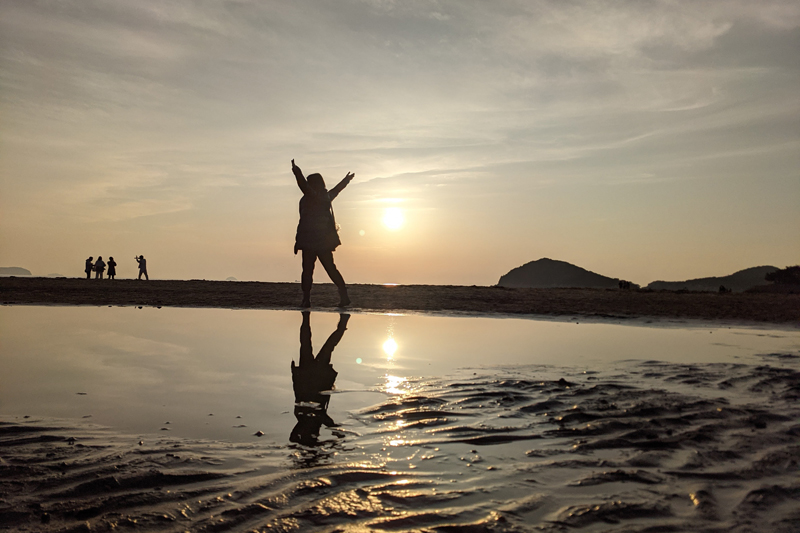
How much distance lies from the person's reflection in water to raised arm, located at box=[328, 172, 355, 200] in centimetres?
671

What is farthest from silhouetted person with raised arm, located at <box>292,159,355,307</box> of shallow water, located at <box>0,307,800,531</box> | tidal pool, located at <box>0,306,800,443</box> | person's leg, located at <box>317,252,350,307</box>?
shallow water, located at <box>0,307,800,531</box>

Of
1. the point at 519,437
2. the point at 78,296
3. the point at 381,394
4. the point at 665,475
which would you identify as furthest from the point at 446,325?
the point at 78,296

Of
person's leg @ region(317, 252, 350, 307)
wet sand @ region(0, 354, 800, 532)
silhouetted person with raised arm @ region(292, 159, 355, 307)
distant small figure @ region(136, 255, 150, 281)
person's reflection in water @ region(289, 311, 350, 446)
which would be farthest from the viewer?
distant small figure @ region(136, 255, 150, 281)

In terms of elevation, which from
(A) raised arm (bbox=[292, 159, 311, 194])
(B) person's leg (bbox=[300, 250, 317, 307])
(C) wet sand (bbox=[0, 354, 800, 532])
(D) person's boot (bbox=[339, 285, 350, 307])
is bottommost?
(C) wet sand (bbox=[0, 354, 800, 532])

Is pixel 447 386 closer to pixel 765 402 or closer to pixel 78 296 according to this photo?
pixel 765 402

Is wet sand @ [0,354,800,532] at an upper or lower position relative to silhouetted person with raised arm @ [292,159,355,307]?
lower

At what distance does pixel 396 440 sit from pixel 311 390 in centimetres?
153

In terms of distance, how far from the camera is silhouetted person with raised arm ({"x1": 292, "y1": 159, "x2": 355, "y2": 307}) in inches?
531

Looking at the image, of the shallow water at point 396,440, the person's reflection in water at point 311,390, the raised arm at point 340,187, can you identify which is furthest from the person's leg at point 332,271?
A: the shallow water at point 396,440

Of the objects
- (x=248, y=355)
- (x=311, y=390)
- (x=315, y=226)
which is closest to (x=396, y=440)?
(x=311, y=390)

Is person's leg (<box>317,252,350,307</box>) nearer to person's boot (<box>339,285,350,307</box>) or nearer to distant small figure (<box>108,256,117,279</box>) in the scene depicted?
person's boot (<box>339,285,350,307</box>)

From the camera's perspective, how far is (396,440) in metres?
3.30

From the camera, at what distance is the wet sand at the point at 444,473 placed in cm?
222

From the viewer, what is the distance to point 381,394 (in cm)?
452
